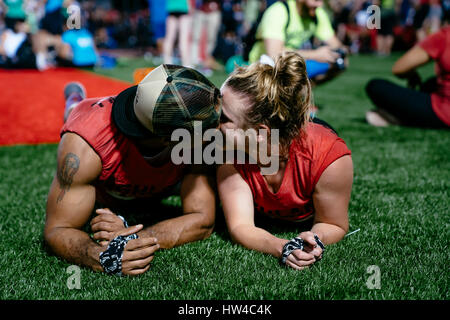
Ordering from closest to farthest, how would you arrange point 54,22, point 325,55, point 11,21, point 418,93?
point 325,55
point 418,93
point 11,21
point 54,22

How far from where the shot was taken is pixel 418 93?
5027mm

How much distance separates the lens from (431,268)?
2.04 m

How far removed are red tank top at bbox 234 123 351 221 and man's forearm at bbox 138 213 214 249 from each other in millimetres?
325

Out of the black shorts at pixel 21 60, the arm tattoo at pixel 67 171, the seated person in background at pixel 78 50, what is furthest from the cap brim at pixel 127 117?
the black shorts at pixel 21 60

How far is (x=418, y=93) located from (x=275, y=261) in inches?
145

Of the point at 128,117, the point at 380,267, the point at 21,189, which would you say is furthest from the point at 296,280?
the point at 21,189

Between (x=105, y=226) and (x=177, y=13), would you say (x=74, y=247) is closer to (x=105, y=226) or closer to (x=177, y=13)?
(x=105, y=226)

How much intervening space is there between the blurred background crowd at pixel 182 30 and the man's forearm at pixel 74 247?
393 centimetres

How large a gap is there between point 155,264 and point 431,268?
49.6 inches

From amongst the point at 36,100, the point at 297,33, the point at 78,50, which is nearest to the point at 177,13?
the point at 36,100

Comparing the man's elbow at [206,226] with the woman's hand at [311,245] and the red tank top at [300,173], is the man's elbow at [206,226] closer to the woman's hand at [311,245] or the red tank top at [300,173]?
the red tank top at [300,173]

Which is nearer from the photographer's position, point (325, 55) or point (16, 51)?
point (325, 55)

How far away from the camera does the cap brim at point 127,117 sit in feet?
6.86

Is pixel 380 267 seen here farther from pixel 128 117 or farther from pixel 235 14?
pixel 235 14
